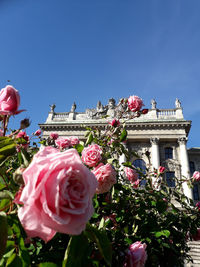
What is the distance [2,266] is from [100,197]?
1.04 metres

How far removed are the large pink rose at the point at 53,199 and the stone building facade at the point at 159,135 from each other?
686 inches

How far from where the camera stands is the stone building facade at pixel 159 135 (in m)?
18.9

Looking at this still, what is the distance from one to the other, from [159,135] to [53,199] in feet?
66.5

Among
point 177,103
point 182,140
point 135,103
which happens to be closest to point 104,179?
point 135,103

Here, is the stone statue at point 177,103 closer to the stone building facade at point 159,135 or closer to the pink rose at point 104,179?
the stone building facade at point 159,135

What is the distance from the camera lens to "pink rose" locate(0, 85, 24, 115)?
1.05 metres

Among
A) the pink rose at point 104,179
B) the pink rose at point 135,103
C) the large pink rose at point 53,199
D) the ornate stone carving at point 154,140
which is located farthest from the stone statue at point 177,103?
the large pink rose at point 53,199

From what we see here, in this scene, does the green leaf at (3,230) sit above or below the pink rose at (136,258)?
above

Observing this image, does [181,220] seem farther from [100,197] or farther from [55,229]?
[55,229]

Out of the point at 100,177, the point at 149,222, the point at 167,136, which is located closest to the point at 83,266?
the point at 100,177

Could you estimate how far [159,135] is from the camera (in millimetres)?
19859

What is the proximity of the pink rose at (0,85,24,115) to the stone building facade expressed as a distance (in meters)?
16.9

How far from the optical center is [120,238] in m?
1.54

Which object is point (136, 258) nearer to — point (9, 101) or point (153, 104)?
point (9, 101)
